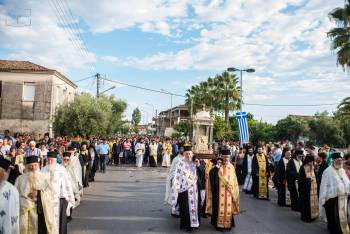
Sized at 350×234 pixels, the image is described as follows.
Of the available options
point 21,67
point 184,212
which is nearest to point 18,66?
point 21,67

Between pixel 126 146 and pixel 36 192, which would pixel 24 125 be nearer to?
pixel 126 146

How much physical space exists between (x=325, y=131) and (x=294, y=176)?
141 feet

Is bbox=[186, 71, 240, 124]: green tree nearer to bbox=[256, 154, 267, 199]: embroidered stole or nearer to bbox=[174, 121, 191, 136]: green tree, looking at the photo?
bbox=[174, 121, 191, 136]: green tree

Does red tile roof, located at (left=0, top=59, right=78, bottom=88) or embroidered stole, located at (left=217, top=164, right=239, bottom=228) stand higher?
red tile roof, located at (left=0, top=59, right=78, bottom=88)

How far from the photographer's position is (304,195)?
33.0ft

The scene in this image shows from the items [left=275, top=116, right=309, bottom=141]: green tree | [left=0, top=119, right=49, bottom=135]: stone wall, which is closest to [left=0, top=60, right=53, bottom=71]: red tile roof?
[left=0, top=119, right=49, bottom=135]: stone wall

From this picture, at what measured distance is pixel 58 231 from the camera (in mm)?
6918

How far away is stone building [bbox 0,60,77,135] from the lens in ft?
121

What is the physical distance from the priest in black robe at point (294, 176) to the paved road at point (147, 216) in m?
0.33

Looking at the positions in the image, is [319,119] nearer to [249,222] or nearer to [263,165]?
[263,165]

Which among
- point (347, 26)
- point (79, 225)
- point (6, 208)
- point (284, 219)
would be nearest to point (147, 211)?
point (79, 225)

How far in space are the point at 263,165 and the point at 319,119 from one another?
41.2 metres

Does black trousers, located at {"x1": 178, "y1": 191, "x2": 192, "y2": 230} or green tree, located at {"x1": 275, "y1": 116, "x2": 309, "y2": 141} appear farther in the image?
green tree, located at {"x1": 275, "y1": 116, "x2": 309, "y2": 141}

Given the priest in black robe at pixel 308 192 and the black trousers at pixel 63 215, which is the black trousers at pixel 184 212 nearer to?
the black trousers at pixel 63 215
